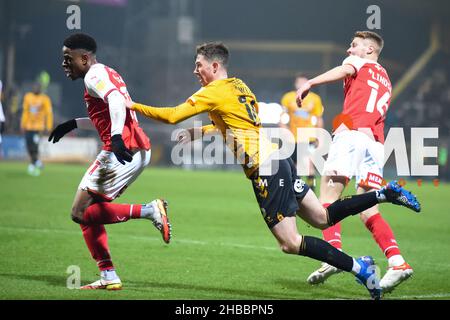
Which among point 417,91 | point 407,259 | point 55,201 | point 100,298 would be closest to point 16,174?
point 55,201

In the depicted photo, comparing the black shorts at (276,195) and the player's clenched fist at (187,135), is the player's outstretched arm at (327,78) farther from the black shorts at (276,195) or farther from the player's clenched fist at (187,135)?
the player's clenched fist at (187,135)

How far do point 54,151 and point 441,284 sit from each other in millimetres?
25284

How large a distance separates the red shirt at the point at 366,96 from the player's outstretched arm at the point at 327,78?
0.45ft

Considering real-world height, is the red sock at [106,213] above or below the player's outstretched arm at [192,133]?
below

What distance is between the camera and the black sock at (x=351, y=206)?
7.41 metres

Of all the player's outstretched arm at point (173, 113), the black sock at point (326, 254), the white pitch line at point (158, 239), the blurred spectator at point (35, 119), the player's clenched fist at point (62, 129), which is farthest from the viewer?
the blurred spectator at point (35, 119)

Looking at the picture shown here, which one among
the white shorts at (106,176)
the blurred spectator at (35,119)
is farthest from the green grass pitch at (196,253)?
the blurred spectator at (35,119)

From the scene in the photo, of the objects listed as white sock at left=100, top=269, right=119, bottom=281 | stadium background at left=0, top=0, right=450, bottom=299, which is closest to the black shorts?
white sock at left=100, top=269, right=119, bottom=281

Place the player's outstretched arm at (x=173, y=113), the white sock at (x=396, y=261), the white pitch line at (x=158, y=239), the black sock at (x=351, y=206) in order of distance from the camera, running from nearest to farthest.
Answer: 1. the player's outstretched arm at (x=173, y=113)
2. the black sock at (x=351, y=206)
3. the white sock at (x=396, y=261)
4. the white pitch line at (x=158, y=239)

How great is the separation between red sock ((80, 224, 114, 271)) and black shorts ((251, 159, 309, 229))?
5.26ft

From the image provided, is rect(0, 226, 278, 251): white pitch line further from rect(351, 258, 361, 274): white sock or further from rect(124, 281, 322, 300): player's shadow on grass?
rect(351, 258, 361, 274): white sock

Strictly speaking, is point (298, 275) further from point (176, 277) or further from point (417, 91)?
point (417, 91)

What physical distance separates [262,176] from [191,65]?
88.8ft

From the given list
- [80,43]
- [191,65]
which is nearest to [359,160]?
[80,43]
